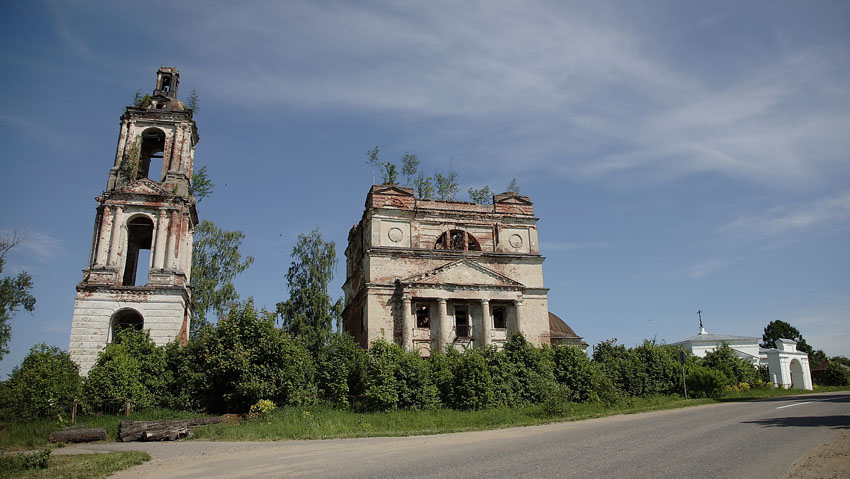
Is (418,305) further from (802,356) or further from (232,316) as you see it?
(802,356)

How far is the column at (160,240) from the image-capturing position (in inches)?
1055

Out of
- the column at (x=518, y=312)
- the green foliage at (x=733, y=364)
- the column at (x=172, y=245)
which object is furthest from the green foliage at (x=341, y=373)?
the green foliage at (x=733, y=364)

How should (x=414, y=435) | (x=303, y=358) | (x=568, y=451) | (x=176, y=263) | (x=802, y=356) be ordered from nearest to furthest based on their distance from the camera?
1. (x=568, y=451)
2. (x=414, y=435)
3. (x=303, y=358)
4. (x=176, y=263)
5. (x=802, y=356)

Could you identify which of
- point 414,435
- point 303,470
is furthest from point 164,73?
point 303,470

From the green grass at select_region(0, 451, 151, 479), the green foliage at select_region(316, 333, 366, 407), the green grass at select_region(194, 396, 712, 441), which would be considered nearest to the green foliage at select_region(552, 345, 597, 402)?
the green grass at select_region(194, 396, 712, 441)

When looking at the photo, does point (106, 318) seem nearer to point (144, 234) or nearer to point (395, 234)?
point (144, 234)

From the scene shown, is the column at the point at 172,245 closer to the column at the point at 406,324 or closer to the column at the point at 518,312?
the column at the point at 406,324

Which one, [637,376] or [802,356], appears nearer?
[637,376]

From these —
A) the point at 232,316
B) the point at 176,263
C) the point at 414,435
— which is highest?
the point at 176,263

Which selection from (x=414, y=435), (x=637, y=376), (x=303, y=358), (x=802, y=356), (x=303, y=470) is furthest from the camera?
(x=802, y=356)

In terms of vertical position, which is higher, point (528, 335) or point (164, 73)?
point (164, 73)

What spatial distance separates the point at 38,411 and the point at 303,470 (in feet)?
49.3

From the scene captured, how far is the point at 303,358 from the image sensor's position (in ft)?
76.9

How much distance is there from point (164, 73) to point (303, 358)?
19051mm
